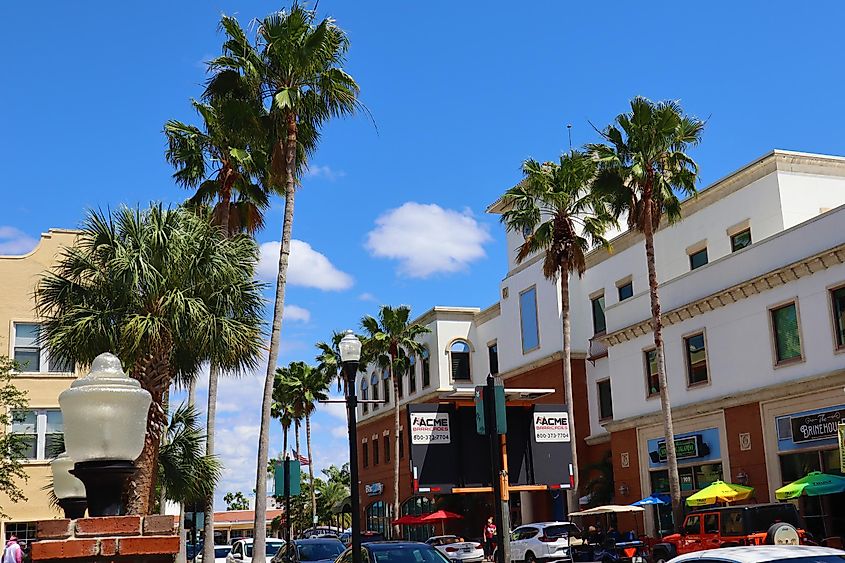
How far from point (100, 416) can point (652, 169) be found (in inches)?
1104

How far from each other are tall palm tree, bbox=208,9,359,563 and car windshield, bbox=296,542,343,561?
273 centimetres

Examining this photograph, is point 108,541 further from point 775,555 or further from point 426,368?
point 426,368

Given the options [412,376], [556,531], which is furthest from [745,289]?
[412,376]

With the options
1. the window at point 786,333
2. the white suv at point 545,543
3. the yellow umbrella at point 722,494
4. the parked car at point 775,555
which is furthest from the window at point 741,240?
the parked car at point 775,555

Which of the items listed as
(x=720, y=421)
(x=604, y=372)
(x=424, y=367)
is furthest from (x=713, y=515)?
(x=424, y=367)

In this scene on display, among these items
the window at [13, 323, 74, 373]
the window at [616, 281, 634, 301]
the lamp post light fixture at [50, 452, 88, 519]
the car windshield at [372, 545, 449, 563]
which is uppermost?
the window at [616, 281, 634, 301]

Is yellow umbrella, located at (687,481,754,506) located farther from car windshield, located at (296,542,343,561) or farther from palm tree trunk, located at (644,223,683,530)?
car windshield, located at (296,542,343,561)

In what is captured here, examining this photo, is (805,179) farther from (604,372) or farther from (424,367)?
(424,367)

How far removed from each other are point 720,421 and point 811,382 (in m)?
4.78

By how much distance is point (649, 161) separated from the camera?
1224 inches

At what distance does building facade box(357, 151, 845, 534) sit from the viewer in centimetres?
2761

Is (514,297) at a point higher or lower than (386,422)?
higher

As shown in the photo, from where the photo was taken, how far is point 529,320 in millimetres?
49188

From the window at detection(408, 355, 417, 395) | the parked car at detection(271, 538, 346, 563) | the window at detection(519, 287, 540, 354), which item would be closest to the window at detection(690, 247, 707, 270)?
the window at detection(519, 287, 540, 354)
